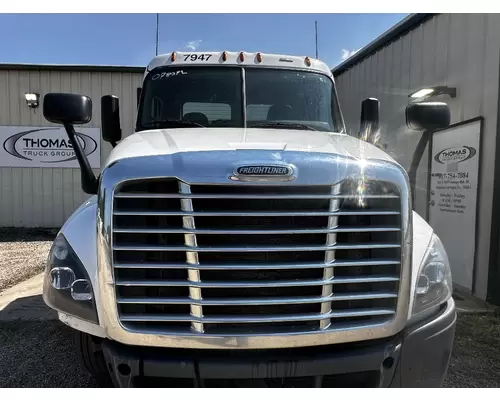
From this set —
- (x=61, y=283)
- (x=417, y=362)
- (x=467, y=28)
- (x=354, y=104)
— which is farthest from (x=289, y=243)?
(x=354, y=104)

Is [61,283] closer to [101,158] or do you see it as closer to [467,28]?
[467,28]

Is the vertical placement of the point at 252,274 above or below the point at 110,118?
below

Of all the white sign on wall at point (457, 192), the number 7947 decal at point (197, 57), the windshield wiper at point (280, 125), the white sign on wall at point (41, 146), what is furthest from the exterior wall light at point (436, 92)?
the white sign on wall at point (41, 146)

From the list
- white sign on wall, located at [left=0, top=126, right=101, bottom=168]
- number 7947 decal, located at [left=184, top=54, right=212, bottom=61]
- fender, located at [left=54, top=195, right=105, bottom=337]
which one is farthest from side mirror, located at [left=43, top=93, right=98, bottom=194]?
white sign on wall, located at [left=0, top=126, right=101, bottom=168]

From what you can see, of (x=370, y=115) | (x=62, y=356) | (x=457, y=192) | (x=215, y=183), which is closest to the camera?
(x=215, y=183)

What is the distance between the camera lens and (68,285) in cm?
216

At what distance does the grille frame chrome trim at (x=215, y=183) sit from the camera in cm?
197

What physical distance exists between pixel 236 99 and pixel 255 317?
212 centimetres

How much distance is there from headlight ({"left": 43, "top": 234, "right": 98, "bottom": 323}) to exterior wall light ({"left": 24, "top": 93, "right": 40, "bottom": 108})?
8996 mm

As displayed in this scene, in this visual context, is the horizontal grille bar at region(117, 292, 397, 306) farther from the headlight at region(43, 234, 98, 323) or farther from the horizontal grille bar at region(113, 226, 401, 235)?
the horizontal grille bar at region(113, 226, 401, 235)

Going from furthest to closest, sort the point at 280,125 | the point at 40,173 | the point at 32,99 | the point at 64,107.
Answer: the point at 40,173, the point at 32,99, the point at 280,125, the point at 64,107

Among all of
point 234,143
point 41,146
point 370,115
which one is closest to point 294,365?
point 234,143

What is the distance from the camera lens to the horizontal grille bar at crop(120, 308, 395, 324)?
201 centimetres

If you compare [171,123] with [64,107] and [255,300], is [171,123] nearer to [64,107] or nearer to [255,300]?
[64,107]
